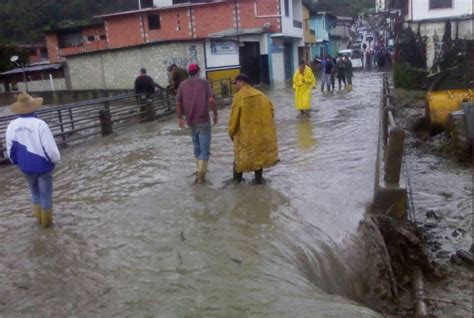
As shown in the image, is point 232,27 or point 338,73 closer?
point 338,73

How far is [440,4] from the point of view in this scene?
1110 inches

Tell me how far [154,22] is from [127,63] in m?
10.5

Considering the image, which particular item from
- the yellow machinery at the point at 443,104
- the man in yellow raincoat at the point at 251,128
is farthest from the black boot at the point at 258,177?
the yellow machinery at the point at 443,104

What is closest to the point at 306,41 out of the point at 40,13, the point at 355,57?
the point at 355,57

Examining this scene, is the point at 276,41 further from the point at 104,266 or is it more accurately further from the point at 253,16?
the point at 104,266

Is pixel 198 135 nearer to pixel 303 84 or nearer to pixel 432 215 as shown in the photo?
pixel 432 215

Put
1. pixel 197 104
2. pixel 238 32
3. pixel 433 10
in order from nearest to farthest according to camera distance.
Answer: pixel 197 104 → pixel 433 10 → pixel 238 32

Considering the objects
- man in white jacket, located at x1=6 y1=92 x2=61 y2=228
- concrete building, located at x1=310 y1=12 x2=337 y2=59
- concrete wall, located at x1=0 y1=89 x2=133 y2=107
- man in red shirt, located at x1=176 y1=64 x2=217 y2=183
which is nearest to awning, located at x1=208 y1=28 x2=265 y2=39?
concrete wall, located at x1=0 y1=89 x2=133 y2=107

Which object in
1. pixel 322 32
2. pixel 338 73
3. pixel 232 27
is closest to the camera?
pixel 338 73

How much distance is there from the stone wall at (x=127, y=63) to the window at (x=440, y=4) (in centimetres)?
1254

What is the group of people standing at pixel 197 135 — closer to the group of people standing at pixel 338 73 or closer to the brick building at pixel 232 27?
the group of people standing at pixel 338 73

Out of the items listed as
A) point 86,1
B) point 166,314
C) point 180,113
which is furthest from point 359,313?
point 86,1

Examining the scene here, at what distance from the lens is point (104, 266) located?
5000 mm

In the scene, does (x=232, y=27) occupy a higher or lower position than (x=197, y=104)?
higher
